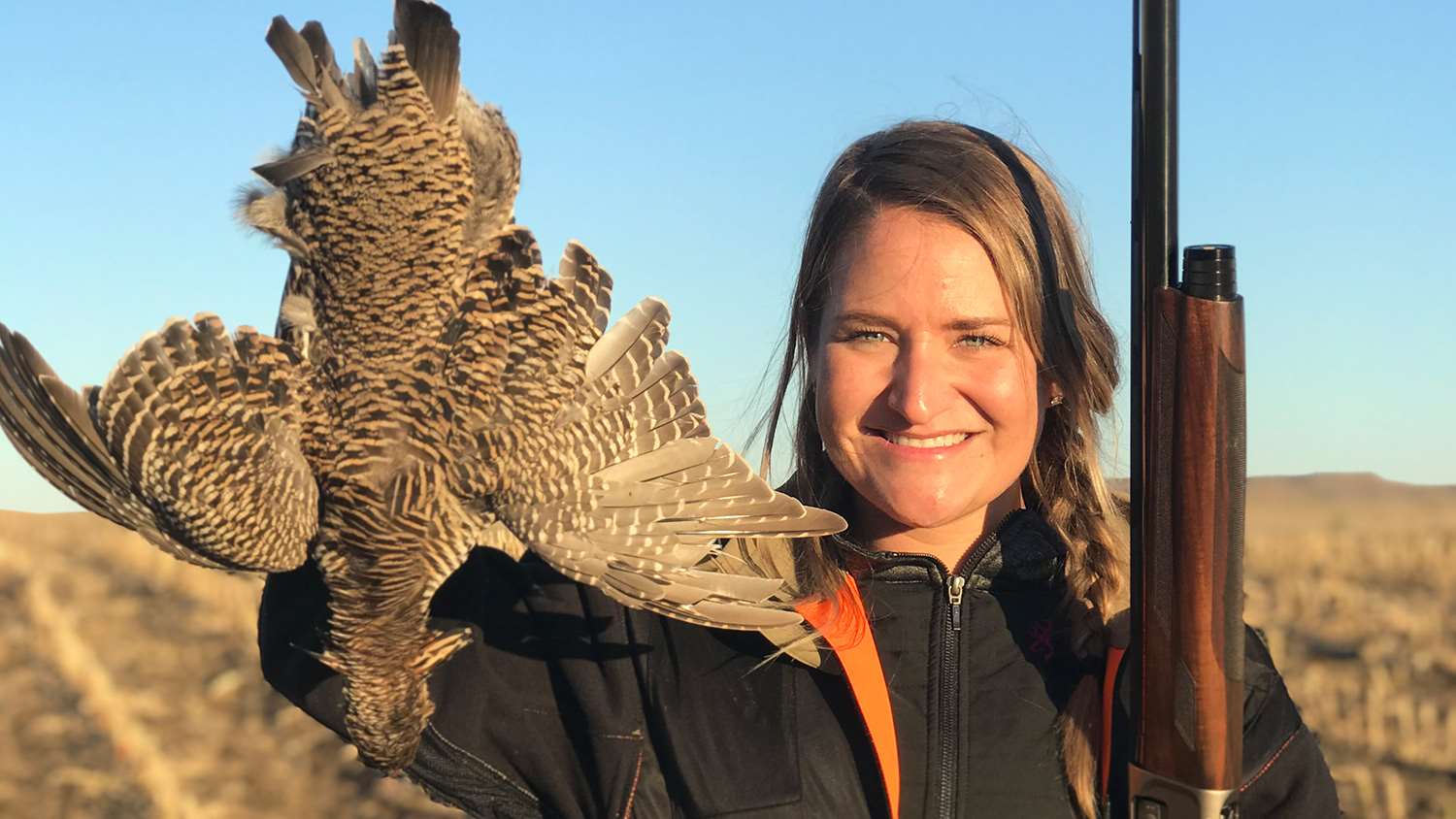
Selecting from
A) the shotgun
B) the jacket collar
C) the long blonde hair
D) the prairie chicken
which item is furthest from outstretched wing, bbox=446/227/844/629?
the shotgun

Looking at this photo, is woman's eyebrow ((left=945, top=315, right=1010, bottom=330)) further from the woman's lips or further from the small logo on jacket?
the small logo on jacket

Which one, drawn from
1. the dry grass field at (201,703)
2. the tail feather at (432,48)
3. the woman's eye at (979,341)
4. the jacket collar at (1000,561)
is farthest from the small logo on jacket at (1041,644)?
the dry grass field at (201,703)

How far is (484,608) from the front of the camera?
2.97 meters

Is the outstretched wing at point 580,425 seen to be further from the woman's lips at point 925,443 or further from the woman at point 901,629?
the woman's lips at point 925,443

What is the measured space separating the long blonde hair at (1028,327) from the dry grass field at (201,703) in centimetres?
413

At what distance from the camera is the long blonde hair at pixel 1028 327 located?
282cm

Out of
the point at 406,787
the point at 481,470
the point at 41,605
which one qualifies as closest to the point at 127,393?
the point at 481,470

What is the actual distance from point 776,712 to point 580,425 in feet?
3.64

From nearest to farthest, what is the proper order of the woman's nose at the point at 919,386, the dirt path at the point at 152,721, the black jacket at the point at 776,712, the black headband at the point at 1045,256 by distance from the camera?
the black jacket at the point at 776,712, the woman's nose at the point at 919,386, the black headband at the point at 1045,256, the dirt path at the point at 152,721

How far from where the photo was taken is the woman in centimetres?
262

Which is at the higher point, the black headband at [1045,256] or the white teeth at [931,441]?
the black headband at [1045,256]

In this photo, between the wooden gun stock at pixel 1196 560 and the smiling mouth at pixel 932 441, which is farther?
the smiling mouth at pixel 932 441

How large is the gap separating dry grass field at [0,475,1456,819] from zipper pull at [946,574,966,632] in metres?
4.38

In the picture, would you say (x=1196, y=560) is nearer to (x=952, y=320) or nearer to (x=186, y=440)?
(x=952, y=320)
